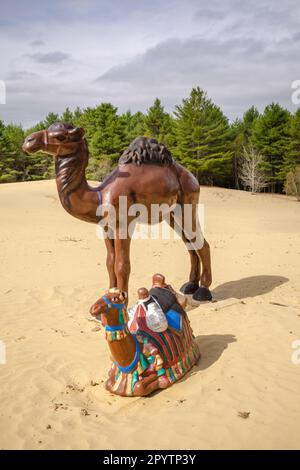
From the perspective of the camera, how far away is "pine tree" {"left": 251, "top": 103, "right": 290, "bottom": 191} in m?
32.3

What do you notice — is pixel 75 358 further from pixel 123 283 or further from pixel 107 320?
pixel 107 320

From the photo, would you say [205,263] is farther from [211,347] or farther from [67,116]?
[67,116]

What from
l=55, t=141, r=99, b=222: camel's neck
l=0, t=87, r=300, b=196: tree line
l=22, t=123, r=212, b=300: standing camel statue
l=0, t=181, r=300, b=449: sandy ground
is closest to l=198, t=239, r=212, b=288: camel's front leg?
l=0, t=181, r=300, b=449: sandy ground

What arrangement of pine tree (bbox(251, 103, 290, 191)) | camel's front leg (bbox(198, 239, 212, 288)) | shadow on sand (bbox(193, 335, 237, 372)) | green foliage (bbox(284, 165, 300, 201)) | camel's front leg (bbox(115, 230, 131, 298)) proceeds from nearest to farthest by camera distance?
shadow on sand (bbox(193, 335, 237, 372)) < camel's front leg (bbox(115, 230, 131, 298)) < camel's front leg (bbox(198, 239, 212, 288)) < green foliage (bbox(284, 165, 300, 201)) < pine tree (bbox(251, 103, 290, 191))

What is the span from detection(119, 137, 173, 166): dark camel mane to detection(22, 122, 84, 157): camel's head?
0.74 m

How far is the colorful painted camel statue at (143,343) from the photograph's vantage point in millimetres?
3398

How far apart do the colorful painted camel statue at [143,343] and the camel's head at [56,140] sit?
2.01 metres

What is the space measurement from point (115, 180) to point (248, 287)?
11.4 ft

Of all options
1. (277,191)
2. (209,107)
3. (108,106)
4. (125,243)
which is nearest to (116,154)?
(108,106)

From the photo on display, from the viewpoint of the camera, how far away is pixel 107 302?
3328 mm

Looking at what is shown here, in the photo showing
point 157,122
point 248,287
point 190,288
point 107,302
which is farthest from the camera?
point 157,122

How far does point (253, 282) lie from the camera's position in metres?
7.55

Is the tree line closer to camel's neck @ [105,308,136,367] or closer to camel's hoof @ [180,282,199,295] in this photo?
camel's hoof @ [180,282,199,295]

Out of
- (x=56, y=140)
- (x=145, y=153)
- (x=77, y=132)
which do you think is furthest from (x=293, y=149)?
(x=56, y=140)
